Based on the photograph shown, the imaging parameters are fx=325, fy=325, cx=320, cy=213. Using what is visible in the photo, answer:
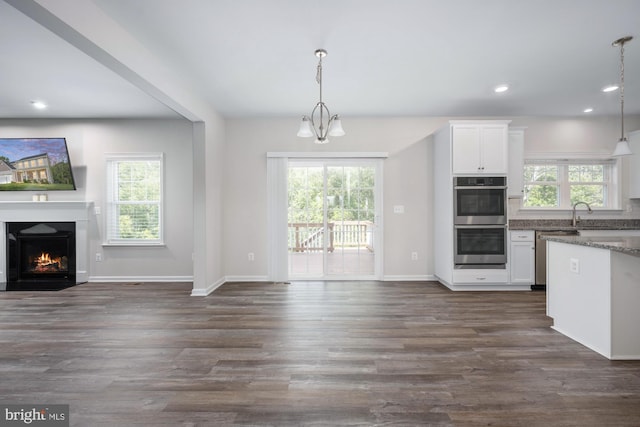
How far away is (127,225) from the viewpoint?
17.6 feet

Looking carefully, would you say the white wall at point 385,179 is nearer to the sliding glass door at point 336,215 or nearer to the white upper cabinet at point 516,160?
the sliding glass door at point 336,215

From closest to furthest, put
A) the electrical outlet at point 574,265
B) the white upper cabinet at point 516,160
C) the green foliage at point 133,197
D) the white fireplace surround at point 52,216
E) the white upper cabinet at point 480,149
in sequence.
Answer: the electrical outlet at point 574,265 < the white upper cabinet at point 480,149 < the white upper cabinet at point 516,160 < the white fireplace surround at point 52,216 < the green foliage at point 133,197

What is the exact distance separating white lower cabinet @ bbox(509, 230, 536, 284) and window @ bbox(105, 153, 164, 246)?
5439 millimetres

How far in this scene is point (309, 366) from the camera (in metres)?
2.44

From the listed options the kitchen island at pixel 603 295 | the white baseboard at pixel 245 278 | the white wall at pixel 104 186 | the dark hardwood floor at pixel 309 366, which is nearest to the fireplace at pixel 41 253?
the white wall at pixel 104 186

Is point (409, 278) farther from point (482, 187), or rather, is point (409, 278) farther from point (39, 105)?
point (39, 105)

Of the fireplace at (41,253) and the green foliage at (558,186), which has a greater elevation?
the green foliage at (558,186)

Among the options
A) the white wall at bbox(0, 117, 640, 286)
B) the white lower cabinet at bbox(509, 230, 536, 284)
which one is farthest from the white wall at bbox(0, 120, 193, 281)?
the white lower cabinet at bbox(509, 230, 536, 284)

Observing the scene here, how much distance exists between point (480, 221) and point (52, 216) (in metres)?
6.60

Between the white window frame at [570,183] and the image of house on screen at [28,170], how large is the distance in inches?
300

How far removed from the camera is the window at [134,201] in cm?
533

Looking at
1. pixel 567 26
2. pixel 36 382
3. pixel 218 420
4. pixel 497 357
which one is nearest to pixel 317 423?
pixel 218 420

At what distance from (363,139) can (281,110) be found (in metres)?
1.40

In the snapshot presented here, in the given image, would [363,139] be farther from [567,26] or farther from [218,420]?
[218,420]
